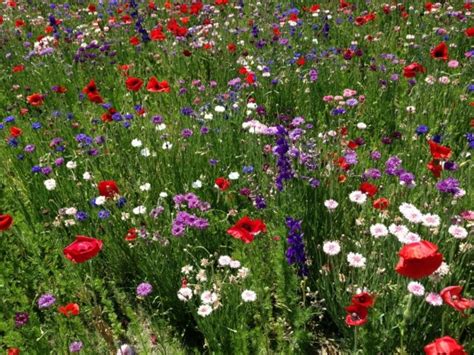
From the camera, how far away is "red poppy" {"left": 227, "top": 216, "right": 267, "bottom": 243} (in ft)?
6.25

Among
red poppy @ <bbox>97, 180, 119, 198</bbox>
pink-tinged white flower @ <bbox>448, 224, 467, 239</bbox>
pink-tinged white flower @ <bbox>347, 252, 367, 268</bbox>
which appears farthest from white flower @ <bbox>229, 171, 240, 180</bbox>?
pink-tinged white flower @ <bbox>448, 224, 467, 239</bbox>

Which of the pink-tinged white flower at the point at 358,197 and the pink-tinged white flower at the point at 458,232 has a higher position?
the pink-tinged white flower at the point at 358,197

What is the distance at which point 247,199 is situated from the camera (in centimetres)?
294

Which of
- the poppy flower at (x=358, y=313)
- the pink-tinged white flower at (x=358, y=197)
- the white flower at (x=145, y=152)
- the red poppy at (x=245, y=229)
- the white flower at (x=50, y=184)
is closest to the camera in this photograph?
the poppy flower at (x=358, y=313)

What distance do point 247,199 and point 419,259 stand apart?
1.63 meters

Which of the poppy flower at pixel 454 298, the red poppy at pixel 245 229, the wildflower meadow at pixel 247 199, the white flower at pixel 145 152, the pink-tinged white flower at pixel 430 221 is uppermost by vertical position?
the red poppy at pixel 245 229

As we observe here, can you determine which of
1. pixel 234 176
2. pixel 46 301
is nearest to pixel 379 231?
pixel 234 176

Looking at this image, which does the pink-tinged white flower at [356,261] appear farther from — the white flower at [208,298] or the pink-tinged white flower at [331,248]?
the white flower at [208,298]

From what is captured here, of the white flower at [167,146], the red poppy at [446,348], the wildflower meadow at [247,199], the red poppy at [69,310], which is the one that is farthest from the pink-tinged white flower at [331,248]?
the white flower at [167,146]

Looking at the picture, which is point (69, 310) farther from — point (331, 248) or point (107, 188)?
point (331, 248)

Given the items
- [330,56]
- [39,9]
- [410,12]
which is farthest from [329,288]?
[39,9]

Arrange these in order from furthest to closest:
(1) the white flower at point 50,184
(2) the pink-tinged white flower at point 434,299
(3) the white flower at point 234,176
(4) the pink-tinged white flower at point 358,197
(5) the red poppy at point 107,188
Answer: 1. (1) the white flower at point 50,184
2. (3) the white flower at point 234,176
3. (5) the red poppy at point 107,188
4. (4) the pink-tinged white flower at point 358,197
5. (2) the pink-tinged white flower at point 434,299

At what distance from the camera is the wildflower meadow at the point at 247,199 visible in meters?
2.08

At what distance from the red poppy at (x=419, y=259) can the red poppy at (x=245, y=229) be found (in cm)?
67
